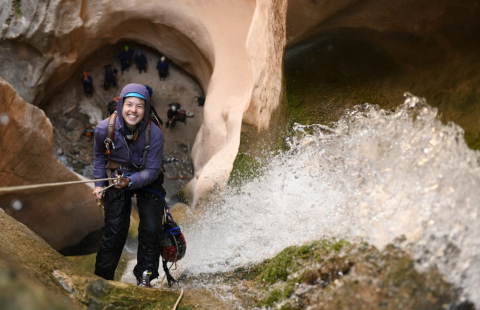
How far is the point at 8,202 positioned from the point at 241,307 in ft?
10.7

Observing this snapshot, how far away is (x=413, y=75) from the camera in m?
3.94

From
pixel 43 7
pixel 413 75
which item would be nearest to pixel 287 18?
pixel 413 75

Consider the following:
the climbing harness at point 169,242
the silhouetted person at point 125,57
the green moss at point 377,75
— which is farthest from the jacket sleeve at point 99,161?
the silhouetted person at point 125,57

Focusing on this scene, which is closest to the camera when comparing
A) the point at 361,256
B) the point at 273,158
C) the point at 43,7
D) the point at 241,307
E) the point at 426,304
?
the point at 426,304

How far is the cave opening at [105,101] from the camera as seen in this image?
9.27 m

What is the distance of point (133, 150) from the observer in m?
3.38

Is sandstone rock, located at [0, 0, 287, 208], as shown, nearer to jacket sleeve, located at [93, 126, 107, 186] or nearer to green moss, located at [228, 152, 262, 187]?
green moss, located at [228, 152, 262, 187]

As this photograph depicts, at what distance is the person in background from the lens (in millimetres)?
3299

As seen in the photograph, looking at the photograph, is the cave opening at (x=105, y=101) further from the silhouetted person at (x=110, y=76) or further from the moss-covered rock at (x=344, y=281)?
the moss-covered rock at (x=344, y=281)

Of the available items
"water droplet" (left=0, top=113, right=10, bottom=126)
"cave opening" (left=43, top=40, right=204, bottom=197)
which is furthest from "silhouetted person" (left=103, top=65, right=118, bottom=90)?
"water droplet" (left=0, top=113, right=10, bottom=126)

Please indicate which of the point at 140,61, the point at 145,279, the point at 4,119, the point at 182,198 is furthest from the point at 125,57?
the point at 145,279

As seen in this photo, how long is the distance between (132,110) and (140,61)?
6.63m

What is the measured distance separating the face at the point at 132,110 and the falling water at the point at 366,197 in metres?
1.29

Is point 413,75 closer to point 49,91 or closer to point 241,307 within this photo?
point 241,307
